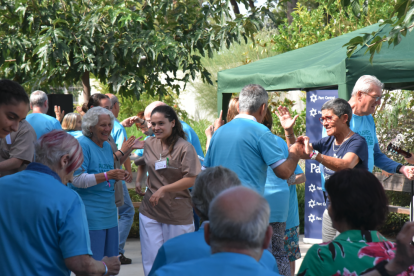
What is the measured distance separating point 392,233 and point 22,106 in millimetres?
6537

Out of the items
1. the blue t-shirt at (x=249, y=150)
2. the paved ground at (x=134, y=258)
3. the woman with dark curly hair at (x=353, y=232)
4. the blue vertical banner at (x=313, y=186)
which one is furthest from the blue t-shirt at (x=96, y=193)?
the blue vertical banner at (x=313, y=186)

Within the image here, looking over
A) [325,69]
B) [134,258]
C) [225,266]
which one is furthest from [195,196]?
[134,258]

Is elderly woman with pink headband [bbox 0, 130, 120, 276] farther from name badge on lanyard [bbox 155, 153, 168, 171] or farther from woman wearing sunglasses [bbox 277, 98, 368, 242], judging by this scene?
woman wearing sunglasses [bbox 277, 98, 368, 242]

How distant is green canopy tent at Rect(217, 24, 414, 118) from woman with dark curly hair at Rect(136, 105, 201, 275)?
2212mm

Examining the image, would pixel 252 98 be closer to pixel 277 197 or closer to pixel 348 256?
pixel 277 197

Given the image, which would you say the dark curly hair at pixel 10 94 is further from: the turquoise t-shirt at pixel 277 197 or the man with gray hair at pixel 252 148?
the turquoise t-shirt at pixel 277 197

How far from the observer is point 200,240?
6.54ft

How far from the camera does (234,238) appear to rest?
1.46m

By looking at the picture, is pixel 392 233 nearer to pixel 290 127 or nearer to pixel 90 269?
pixel 290 127

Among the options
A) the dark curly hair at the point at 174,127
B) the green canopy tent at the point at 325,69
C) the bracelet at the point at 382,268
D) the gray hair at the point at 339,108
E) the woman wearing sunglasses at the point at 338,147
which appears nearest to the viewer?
the bracelet at the point at 382,268

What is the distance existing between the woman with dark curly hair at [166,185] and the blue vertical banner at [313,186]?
2.83 m

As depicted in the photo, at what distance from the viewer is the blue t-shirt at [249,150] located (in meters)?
3.41

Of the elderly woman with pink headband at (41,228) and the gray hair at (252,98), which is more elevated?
the gray hair at (252,98)

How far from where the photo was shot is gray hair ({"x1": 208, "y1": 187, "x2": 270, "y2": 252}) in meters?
1.46
